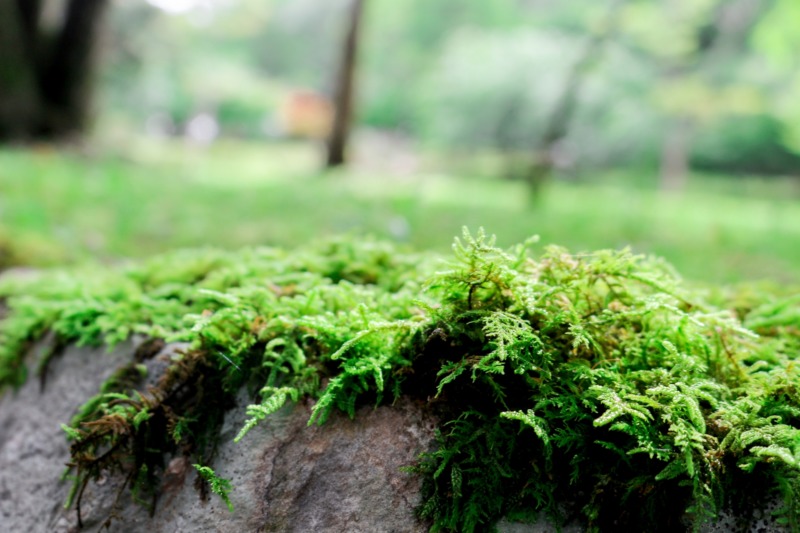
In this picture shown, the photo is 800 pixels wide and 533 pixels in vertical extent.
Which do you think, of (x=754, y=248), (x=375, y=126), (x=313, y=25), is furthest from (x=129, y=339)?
(x=313, y=25)

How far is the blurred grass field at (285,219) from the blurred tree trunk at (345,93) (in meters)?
2.91

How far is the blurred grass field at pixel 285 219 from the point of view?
5848 mm

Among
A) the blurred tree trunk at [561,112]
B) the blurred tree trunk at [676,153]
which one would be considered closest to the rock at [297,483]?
the blurred tree trunk at [561,112]

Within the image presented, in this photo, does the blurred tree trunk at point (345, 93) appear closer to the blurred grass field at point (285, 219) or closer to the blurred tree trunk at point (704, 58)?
the blurred grass field at point (285, 219)

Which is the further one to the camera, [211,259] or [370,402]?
[211,259]

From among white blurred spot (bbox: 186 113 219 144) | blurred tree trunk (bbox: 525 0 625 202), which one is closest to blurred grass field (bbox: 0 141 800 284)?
blurred tree trunk (bbox: 525 0 625 202)

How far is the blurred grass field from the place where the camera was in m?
5.85

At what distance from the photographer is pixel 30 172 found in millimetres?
7980

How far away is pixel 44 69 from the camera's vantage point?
1250 centimetres

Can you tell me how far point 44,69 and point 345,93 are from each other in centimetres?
633

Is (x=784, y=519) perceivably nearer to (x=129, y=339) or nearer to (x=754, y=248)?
(x=129, y=339)

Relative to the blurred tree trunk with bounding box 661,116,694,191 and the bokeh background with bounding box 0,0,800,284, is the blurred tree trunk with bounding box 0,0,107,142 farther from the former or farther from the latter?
the blurred tree trunk with bounding box 661,116,694,191

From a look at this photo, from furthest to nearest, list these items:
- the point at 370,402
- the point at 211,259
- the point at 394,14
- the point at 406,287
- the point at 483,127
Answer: the point at 394,14 < the point at 483,127 < the point at 211,259 < the point at 406,287 < the point at 370,402

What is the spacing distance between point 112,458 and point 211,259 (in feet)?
3.08
